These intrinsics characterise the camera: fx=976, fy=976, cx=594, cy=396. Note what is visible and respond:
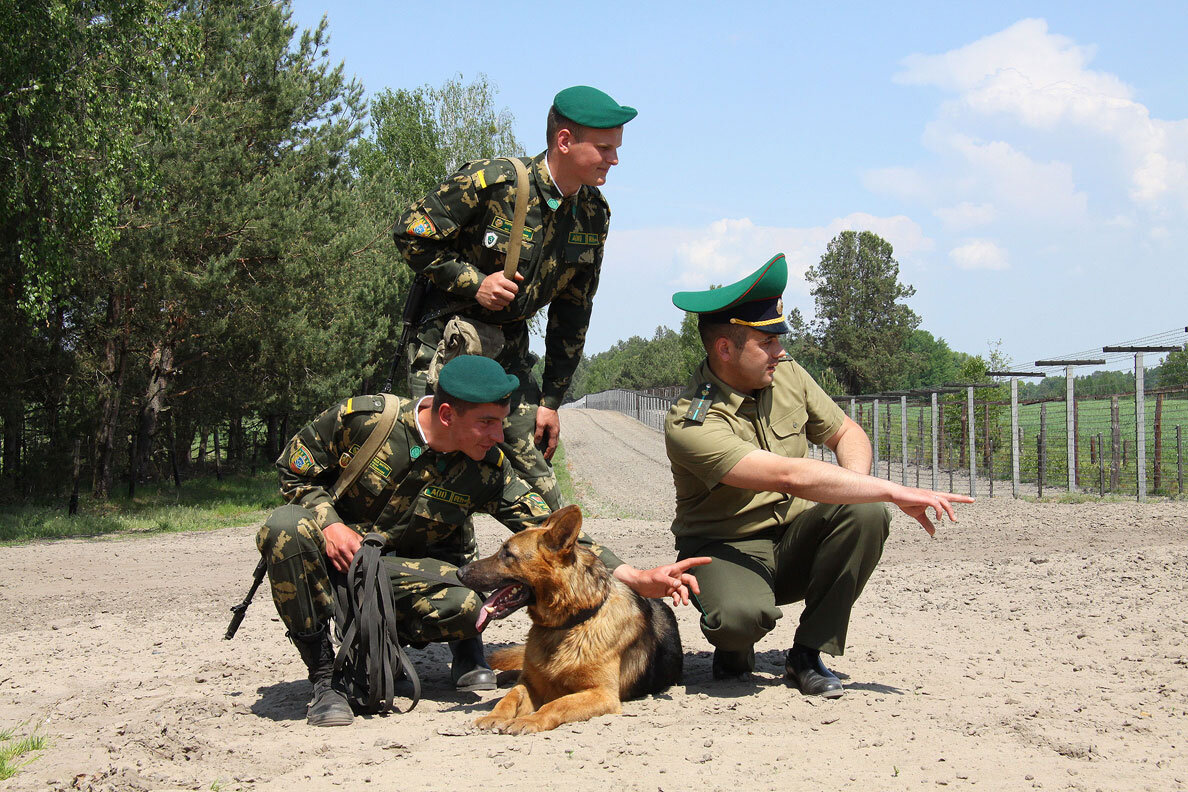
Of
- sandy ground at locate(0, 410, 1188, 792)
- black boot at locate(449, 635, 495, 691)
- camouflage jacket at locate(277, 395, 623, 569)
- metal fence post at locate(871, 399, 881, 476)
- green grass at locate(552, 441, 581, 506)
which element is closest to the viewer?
sandy ground at locate(0, 410, 1188, 792)

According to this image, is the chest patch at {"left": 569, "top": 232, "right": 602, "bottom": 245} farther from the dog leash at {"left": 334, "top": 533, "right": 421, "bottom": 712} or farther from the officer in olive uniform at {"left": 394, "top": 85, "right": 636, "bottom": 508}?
the dog leash at {"left": 334, "top": 533, "right": 421, "bottom": 712}

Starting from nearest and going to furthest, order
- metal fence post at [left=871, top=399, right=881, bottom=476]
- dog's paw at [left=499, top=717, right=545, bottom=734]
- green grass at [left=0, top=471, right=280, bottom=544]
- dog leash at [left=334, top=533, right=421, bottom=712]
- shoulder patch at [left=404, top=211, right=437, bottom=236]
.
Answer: dog's paw at [left=499, top=717, right=545, bottom=734] → dog leash at [left=334, top=533, right=421, bottom=712] → shoulder patch at [left=404, top=211, right=437, bottom=236] → green grass at [left=0, top=471, right=280, bottom=544] → metal fence post at [left=871, top=399, right=881, bottom=476]

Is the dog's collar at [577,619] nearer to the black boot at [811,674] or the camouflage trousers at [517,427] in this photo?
the camouflage trousers at [517,427]

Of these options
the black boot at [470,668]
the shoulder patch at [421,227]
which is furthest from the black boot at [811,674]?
the shoulder patch at [421,227]

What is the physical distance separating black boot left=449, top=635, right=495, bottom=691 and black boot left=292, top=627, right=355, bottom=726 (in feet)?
2.47

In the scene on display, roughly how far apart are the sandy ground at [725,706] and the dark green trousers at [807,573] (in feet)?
0.98

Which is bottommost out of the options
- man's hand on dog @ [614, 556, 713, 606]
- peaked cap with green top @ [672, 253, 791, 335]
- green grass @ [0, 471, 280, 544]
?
green grass @ [0, 471, 280, 544]

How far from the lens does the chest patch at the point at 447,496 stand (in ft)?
15.6

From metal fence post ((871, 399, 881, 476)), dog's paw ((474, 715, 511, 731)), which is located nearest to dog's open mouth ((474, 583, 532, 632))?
dog's paw ((474, 715, 511, 731))

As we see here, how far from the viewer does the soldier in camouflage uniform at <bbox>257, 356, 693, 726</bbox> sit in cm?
430

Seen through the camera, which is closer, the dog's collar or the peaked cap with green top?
the dog's collar

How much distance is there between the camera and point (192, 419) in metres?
25.4

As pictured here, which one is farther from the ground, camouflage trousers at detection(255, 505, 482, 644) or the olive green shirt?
the olive green shirt

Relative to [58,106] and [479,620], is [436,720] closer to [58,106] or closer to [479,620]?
[479,620]
